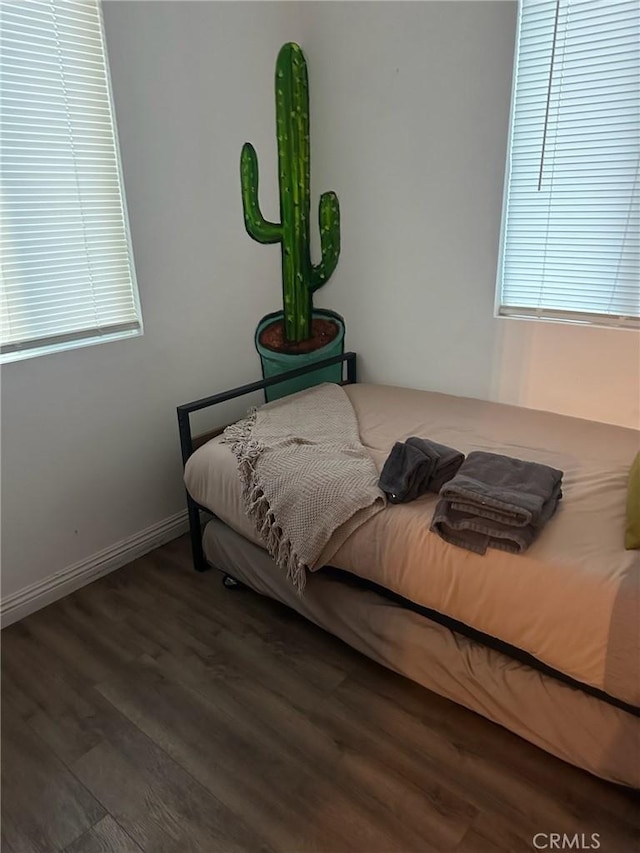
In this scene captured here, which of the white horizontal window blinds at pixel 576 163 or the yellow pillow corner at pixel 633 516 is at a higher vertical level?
the white horizontal window blinds at pixel 576 163

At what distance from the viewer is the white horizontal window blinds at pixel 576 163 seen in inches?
74.4

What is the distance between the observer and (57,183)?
6.33 ft

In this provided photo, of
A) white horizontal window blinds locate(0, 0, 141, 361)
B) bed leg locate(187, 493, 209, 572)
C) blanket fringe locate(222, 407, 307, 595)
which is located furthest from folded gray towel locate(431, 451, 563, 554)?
white horizontal window blinds locate(0, 0, 141, 361)

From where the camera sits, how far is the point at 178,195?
7.54 feet

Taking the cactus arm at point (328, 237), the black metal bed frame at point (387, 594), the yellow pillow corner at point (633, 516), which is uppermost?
the cactus arm at point (328, 237)

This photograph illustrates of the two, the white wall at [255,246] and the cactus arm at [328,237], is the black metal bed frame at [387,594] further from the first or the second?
the cactus arm at [328,237]

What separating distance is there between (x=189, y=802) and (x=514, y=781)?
2.69 feet

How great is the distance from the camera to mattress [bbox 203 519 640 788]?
4.33ft

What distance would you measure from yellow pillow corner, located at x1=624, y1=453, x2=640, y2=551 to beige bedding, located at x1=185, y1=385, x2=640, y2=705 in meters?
0.03

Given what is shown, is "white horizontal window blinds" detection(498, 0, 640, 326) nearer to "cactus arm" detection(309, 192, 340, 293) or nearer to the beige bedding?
the beige bedding

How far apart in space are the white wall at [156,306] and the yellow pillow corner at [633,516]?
5.82ft

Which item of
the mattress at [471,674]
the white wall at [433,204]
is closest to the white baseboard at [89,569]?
the mattress at [471,674]

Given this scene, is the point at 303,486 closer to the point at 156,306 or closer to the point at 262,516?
the point at 262,516

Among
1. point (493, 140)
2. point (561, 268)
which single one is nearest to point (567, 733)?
point (561, 268)
